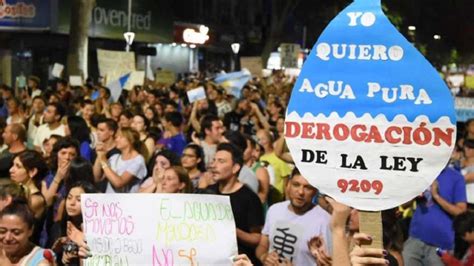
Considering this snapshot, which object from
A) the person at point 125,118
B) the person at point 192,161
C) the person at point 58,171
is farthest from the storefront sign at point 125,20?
the person at point 192,161

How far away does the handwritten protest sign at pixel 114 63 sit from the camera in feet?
62.5

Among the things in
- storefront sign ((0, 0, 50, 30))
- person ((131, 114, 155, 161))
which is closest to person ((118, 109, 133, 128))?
→ person ((131, 114, 155, 161))

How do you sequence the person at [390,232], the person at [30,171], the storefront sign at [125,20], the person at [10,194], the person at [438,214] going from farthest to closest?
1. the storefront sign at [125,20]
2. the person at [438,214]
3. the person at [30,171]
4. the person at [10,194]
5. the person at [390,232]

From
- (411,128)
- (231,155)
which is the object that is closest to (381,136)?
(411,128)

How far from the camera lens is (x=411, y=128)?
3.67 meters

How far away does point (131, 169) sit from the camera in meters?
8.52

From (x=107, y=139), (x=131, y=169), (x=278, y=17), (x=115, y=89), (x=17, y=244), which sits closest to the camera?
(x=17, y=244)

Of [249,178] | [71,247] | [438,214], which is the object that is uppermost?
[249,178]

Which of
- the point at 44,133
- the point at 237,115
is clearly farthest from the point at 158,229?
the point at 237,115

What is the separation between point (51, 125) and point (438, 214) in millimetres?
5565

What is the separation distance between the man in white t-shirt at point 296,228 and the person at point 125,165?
2.53 meters

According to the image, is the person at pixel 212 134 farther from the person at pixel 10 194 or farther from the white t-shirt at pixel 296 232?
the person at pixel 10 194

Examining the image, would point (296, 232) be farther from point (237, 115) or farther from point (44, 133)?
point (237, 115)

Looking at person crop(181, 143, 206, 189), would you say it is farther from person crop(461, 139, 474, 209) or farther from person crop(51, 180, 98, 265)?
person crop(461, 139, 474, 209)
